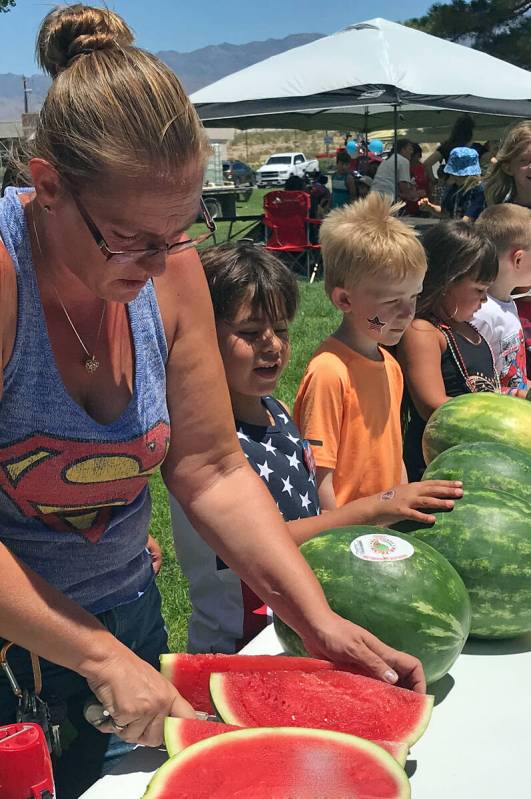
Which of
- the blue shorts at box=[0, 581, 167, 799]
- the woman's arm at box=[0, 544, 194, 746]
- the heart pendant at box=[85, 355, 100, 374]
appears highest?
the heart pendant at box=[85, 355, 100, 374]

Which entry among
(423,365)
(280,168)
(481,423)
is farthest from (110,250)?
(280,168)

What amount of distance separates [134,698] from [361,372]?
1.66m

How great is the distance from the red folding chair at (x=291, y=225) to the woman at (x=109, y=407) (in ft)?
36.5

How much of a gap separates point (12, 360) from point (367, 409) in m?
1.54

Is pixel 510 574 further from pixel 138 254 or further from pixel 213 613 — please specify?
pixel 138 254

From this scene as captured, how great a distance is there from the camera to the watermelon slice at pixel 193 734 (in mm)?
1238

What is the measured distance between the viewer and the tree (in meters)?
31.3

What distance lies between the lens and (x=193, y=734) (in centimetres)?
127

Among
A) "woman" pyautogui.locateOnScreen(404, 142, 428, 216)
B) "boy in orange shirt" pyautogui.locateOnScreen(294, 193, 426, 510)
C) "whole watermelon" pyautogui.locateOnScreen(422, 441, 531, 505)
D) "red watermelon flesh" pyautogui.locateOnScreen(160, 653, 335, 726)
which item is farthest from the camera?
"woman" pyautogui.locateOnScreen(404, 142, 428, 216)

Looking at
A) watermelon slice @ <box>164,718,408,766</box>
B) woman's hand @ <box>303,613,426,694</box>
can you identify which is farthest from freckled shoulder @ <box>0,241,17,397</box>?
woman's hand @ <box>303,613,426,694</box>

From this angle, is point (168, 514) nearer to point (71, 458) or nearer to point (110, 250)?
point (71, 458)

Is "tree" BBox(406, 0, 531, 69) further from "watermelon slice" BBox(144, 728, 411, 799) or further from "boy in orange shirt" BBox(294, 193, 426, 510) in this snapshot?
"watermelon slice" BBox(144, 728, 411, 799)

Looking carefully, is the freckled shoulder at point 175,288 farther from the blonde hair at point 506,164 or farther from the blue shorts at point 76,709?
the blonde hair at point 506,164

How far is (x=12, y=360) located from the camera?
55.4 inches
